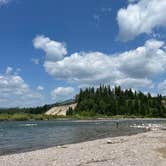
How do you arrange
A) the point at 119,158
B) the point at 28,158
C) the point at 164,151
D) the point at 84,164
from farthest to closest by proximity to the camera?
the point at 164,151 → the point at 28,158 → the point at 119,158 → the point at 84,164

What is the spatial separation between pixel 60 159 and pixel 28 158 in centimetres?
321

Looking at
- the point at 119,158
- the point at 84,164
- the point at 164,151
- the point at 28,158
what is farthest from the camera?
the point at 164,151

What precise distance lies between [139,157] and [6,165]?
11092 millimetres

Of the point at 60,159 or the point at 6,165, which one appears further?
the point at 60,159

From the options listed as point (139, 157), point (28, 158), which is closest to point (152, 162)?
point (139, 157)

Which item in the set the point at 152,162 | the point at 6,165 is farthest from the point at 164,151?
the point at 6,165

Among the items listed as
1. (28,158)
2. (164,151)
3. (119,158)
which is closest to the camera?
(119,158)

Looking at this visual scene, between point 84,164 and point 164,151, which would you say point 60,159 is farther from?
point 164,151

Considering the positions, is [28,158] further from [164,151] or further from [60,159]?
[164,151]

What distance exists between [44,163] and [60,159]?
2.46 m

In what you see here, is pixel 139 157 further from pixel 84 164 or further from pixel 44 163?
pixel 44 163

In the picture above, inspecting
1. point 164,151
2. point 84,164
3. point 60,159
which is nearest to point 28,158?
point 60,159

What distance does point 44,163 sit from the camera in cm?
2830

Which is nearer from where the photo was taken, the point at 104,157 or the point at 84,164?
the point at 84,164
